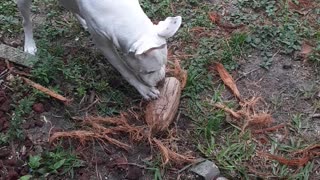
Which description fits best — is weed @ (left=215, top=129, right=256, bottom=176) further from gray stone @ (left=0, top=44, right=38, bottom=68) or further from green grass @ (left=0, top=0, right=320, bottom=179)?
gray stone @ (left=0, top=44, right=38, bottom=68)

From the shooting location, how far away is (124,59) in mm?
3365

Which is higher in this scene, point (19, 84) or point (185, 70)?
point (19, 84)

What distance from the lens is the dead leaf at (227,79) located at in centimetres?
366

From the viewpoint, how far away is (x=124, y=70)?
11.3 feet

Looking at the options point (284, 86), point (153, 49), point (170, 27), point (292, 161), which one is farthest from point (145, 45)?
point (284, 86)

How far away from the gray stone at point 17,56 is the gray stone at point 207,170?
1263 mm

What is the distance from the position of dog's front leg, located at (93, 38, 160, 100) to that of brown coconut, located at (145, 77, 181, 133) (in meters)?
0.05

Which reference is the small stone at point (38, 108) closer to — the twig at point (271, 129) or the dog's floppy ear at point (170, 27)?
the dog's floppy ear at point (170, 27)

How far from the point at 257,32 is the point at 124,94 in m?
1.18

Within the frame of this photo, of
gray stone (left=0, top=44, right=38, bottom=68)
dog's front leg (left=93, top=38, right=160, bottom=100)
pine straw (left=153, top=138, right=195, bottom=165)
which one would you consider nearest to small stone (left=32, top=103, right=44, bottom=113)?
gray stone (left=0, top=44, right=38, bottom=68)

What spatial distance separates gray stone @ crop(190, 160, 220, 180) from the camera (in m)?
3.07

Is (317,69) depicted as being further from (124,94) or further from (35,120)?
(35,120)

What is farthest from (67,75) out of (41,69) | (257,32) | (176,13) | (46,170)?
(257,32)

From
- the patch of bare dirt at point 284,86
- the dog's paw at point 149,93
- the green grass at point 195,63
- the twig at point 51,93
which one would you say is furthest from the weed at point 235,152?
the twig at point 51,93
